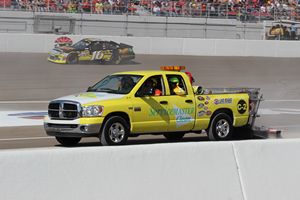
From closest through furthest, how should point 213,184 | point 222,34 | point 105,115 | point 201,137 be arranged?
point 213,184, point 105,115, point 201,137, point 222,34

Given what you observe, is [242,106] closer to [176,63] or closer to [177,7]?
[176,63]

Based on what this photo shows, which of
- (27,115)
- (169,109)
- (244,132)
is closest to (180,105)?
(169,109)

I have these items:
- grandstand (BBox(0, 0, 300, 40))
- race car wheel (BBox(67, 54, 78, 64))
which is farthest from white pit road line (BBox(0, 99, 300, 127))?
grandstand (BBox(0, 0, 300, 40))

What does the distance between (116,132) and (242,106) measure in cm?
343

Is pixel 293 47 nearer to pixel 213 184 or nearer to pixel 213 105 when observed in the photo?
pixel 213 105

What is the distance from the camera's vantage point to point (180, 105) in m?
14.6

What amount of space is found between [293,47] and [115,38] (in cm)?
1040

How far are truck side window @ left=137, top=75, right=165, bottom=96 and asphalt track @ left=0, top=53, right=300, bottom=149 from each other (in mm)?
4668

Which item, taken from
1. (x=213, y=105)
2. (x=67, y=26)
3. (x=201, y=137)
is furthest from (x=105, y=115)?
(x=67, y=26)

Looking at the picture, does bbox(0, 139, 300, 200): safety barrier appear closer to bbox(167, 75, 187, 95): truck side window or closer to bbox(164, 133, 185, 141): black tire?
bbox(167, 75, 187, 95): truck side window

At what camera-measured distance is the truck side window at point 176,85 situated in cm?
1470

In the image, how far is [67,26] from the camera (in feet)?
116

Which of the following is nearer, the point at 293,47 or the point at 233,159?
the point at 233,159

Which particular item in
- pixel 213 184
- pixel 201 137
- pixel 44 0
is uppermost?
pixel 44 0
